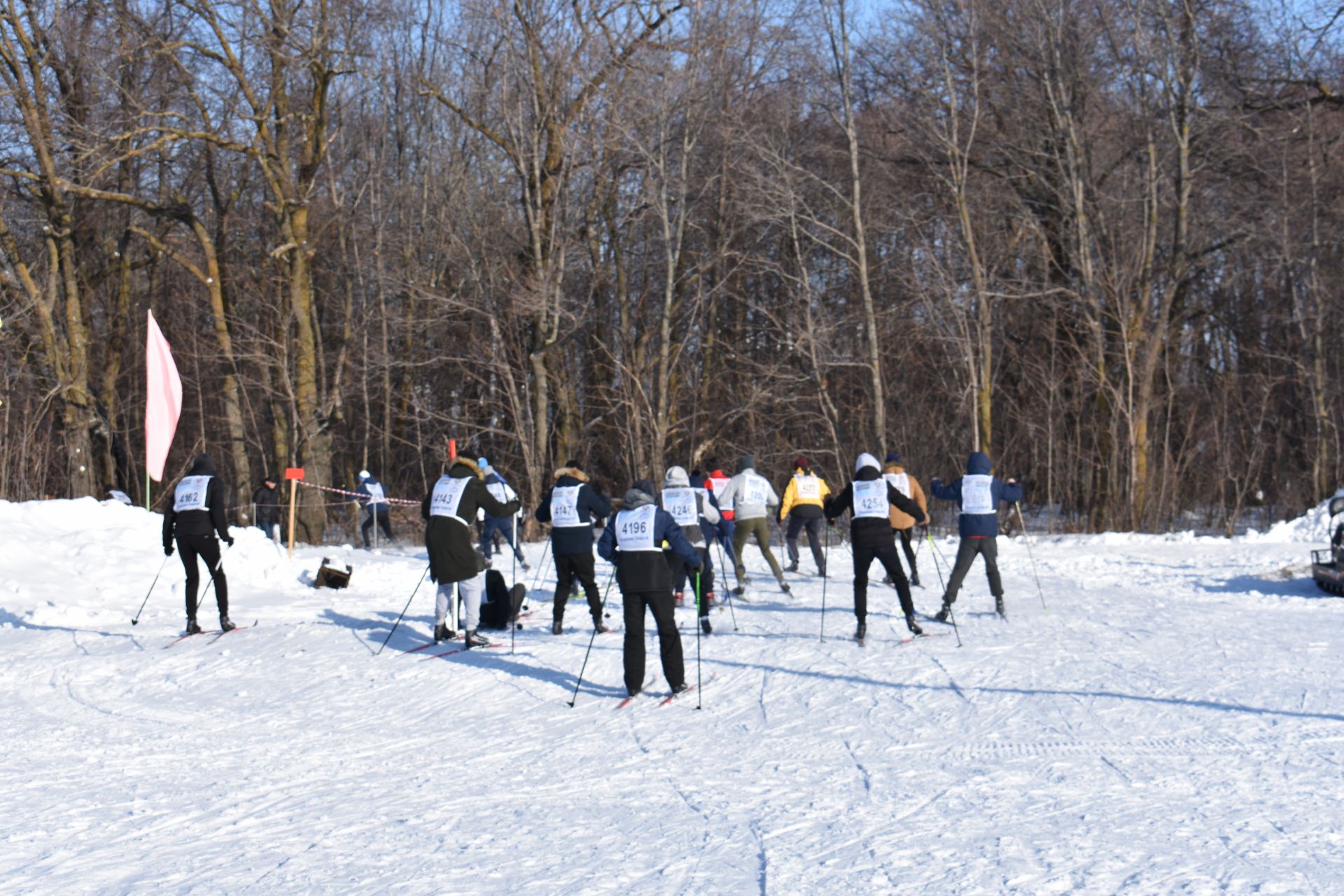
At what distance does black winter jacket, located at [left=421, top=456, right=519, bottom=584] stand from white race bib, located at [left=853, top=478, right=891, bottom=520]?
314 centimetres

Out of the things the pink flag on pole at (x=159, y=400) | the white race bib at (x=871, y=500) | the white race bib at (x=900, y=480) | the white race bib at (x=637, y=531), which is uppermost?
the pink flag on pole at (x=159, y=400)

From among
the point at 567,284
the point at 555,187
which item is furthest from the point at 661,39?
the point at 567,284

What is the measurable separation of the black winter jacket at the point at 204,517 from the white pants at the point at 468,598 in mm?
2311

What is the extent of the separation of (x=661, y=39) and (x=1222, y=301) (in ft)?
53.9

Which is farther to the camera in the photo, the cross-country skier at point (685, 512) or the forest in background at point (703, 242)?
the forest in background at point (703, 242)

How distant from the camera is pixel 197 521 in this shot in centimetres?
1249

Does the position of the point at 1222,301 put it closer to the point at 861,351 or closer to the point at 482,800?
the point at 861,351

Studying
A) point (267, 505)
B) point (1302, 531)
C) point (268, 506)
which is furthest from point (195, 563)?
point (1302, 531)

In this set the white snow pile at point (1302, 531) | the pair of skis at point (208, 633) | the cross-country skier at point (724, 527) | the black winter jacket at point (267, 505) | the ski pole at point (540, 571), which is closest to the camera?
the pair of skis at point (208, 633)

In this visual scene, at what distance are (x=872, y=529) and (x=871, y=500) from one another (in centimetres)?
27

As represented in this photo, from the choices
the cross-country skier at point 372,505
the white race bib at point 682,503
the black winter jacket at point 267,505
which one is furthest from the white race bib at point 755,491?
the black winter jacket at point 267,505

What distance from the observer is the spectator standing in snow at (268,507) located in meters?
23.1

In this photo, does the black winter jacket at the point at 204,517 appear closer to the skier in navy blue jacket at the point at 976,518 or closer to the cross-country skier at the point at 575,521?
the cross-country skier at the point at 575,521

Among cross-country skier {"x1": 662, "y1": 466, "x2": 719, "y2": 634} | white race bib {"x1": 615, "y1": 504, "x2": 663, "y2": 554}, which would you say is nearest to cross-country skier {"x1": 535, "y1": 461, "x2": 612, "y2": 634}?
cross-country skier {"x1": 662, "y1": 466, "x2": 719, "y2": 634}
